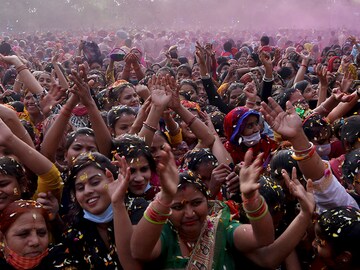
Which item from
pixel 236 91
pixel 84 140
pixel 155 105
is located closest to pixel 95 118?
pixel 84 140

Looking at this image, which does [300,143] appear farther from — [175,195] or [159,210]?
[159,210]

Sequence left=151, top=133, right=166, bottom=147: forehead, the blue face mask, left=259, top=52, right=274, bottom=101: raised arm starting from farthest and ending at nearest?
left=259, top=52, right=274, bottom=101: raised arm
left=151, top=133, right=166, bottom=147: forehead
the blue face mask

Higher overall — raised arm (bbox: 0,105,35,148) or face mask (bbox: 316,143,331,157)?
raised arm (bbox: 0,105,35,148)

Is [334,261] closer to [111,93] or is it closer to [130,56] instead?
[111,93]

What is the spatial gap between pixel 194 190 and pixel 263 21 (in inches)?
1088

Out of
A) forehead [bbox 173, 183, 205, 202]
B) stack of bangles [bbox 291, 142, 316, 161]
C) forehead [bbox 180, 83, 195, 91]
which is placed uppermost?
stack of bangles [bbox 291, 142, 316, 161]

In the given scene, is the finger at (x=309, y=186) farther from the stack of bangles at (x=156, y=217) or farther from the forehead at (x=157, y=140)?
the forehead at (x=157, y=140)

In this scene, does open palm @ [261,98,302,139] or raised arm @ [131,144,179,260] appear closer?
raised arm @ [131,144,179,260]

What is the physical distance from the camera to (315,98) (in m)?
6.12

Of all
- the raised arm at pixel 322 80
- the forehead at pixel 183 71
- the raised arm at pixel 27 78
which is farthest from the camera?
the forehead at pixel 183 71

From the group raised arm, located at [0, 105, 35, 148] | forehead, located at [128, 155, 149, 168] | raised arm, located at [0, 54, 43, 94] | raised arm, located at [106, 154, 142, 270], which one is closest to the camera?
raised arm, located at [106, 154, 142, 270]

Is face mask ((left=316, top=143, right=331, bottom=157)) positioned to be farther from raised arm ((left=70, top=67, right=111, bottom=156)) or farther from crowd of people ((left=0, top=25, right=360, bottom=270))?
raised arm ((left=70, top=67, right=111, bottom=156))

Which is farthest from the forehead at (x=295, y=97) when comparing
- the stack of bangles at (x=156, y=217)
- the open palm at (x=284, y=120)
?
the stack of bangles at (x=156, y=217)

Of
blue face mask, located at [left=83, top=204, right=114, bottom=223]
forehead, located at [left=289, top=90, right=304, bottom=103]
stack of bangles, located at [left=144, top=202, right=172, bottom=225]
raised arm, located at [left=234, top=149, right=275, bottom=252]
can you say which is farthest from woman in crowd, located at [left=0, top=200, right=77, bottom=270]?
forehead, located at [left=289, top=90, right=304, bottom=103]
